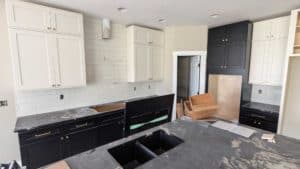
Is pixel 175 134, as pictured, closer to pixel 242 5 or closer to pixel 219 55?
pixel 242 5

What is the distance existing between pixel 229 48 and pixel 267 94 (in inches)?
48.3

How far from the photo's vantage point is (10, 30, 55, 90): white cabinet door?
6.75ft

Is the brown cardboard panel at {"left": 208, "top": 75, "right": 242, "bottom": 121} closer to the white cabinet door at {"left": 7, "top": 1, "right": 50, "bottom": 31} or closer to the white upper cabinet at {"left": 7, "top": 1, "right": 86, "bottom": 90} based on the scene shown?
the white upper cabinet at {"left": 7, "top": 1, "right": 86, "bottom": 90}

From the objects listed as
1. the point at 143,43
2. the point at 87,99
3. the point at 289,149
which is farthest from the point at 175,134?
the point at 143,43

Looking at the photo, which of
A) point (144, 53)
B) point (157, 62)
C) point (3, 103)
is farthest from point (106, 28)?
point (3, 103)

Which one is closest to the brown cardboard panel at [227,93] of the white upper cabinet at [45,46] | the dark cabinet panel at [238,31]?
the dark cabinet panel at [238,31]

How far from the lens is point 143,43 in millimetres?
3393

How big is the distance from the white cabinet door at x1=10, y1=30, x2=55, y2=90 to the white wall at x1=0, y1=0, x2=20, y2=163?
0.37m

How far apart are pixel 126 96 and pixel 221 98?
2200mm

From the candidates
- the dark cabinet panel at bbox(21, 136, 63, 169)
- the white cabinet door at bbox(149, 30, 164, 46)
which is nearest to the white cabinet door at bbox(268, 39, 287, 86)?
the white cabinet door at bbox(149, 30, 164, 46)

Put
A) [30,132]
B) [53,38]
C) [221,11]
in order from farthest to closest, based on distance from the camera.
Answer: [221,11]
[53,38]
[30,132]

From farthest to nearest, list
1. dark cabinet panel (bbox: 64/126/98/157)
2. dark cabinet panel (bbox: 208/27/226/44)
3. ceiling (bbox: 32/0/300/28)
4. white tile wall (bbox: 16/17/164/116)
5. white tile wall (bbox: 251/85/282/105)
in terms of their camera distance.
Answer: dark cabinet panel (bbox: 208/27/226/44)
white tile wall (bbox: 251/85/282/105)
white tile wall (bbox: 16/17/164/116)
dark cabinet panel (bbox: 64/126/98/157)
ceiling (bbox: 32/0/300/28)

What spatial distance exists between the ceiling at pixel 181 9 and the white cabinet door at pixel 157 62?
0.71 metres

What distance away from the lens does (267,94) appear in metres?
3.24
